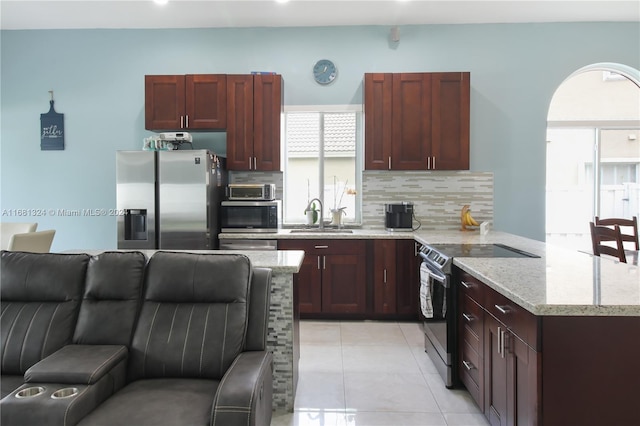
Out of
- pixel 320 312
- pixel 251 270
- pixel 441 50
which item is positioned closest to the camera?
pixel 251 270

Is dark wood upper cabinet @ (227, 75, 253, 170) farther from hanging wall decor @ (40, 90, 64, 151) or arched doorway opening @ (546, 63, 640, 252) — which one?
arched doorway opening @ (546, 63, 640, 252)

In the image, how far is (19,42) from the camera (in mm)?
4629

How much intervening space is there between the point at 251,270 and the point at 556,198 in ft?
13.4

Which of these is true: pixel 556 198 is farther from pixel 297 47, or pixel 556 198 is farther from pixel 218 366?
pixel 218 366

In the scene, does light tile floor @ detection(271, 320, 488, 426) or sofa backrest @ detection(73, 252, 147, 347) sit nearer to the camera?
sofa backrest @ detection(73, 252, 147, 347)

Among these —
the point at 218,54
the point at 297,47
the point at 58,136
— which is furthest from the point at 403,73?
the point at 58,136

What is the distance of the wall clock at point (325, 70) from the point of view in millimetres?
4445

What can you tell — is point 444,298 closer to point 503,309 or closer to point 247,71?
point 503,309

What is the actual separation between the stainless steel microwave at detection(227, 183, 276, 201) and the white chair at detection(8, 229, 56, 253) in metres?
1.65

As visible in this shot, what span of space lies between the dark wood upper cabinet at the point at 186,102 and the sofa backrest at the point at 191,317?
8.35ft

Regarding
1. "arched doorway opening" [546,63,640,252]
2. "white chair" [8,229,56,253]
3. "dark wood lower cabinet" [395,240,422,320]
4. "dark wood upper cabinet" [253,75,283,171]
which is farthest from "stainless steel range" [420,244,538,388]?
"white chair" [8,229,56,253]

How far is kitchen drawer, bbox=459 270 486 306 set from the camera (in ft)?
7.04

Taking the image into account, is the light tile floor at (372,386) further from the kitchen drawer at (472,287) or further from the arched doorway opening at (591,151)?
the arched doorway opening at (591,151)

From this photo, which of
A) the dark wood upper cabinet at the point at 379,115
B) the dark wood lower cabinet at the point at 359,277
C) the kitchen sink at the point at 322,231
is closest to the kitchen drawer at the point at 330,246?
the dark wood lower cabinet at the point at 359,277
